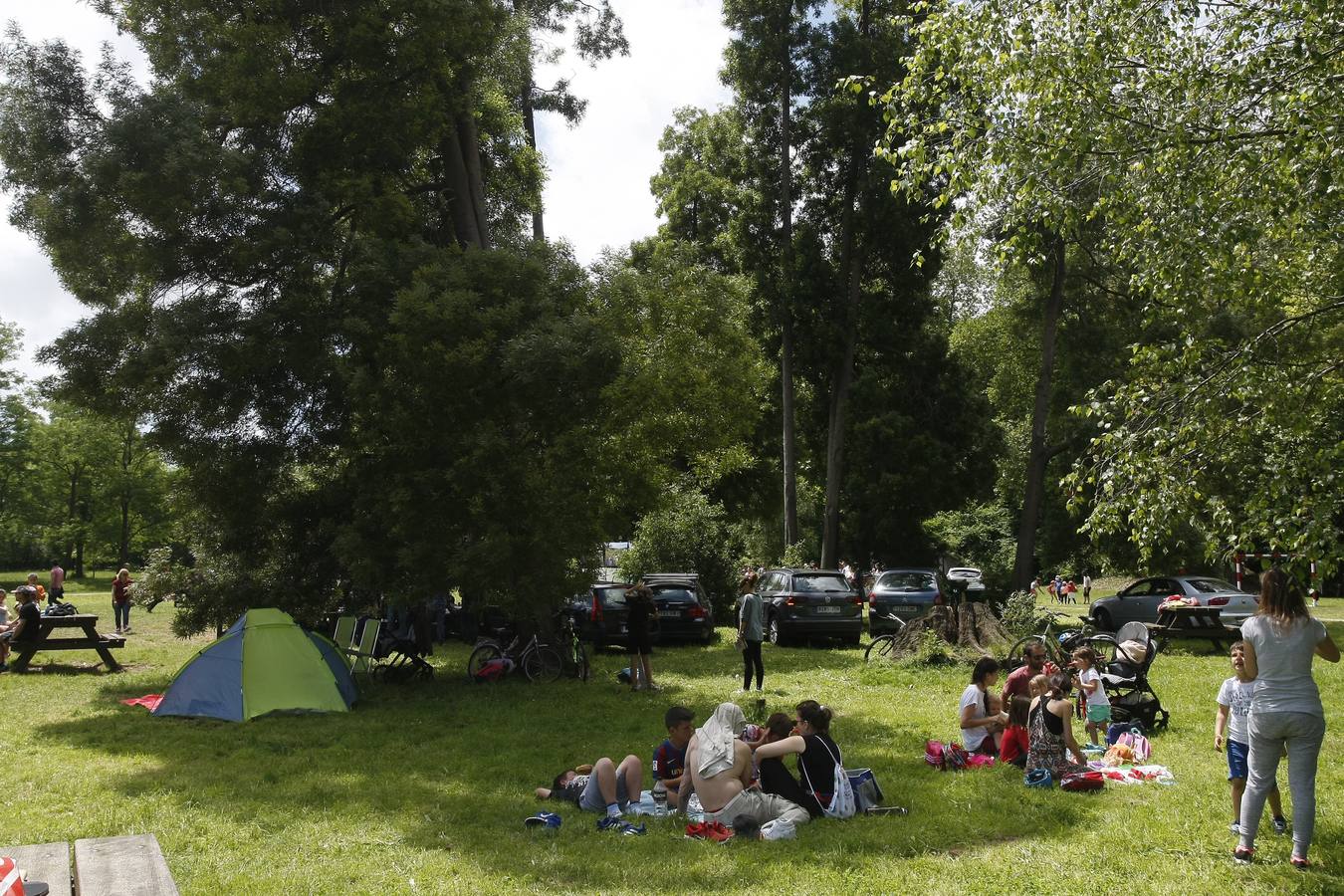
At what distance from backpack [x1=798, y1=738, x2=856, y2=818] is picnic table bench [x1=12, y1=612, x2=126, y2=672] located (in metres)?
13.5

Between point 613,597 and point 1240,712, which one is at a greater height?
point 1240,712

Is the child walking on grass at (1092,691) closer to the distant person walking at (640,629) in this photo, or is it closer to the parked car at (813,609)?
the distant person walking at (640,629)

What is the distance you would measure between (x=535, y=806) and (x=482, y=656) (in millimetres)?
7544

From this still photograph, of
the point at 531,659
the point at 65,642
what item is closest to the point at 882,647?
the point at 531,659

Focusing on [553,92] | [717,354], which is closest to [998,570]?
[717,354]

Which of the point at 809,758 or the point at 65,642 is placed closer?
the point at 809,758

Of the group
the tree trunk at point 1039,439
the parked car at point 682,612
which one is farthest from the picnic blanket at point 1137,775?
the tree trunk at point 1039,439

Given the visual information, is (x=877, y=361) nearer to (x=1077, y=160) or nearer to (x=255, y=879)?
(x=1077, y=160)

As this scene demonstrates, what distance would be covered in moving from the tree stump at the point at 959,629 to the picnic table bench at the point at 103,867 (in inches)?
528

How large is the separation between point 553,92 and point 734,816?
1812cm

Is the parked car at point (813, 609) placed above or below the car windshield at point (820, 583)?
below

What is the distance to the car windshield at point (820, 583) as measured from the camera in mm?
20391

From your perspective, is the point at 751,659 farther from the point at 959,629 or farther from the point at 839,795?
the point at 839,795

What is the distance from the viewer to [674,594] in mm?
20750
